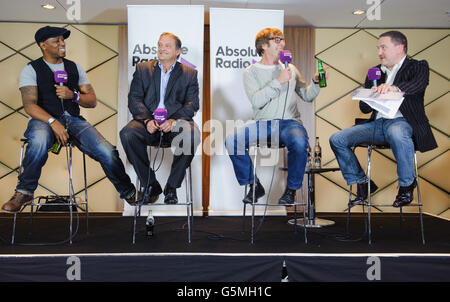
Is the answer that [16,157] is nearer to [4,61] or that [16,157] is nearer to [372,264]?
[4,61]

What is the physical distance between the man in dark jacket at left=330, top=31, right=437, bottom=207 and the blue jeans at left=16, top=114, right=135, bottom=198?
53.4 inches

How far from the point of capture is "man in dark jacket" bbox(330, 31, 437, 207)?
2.39 meters

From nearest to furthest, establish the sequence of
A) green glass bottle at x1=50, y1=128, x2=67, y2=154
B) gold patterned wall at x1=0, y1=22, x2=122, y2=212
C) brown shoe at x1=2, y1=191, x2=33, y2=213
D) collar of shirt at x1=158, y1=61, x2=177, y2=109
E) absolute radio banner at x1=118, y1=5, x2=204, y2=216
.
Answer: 1. brown shoe at x1=2, y1=191, x2=33, y2=213
2. green glass bottle at x1=50, y1=128, x2=67, y2=154
3. collar of shirt at x1=158, y1=61, x2=177, y2=109
4. absolute radio banner at x1=118, y1=5, x2=204, y2=216
5. gold patterned wall at x1=0, y1=22, x2=122, y2=212

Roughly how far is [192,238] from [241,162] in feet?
1.92

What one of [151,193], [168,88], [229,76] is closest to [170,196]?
[151,193]

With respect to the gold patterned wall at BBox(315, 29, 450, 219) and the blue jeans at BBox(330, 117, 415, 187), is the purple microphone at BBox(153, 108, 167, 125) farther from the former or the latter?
the gold patterned wall at BBox(315, 29, 450, 219)

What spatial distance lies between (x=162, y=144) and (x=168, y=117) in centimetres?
21

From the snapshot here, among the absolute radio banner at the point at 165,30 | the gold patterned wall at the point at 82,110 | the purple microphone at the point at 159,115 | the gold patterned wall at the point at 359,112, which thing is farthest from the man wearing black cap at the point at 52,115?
the gold patterned wall at the point at 359,112

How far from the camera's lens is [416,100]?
8.20 feet

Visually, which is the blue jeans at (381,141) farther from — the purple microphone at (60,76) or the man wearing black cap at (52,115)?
the purple microphone at (60,76)

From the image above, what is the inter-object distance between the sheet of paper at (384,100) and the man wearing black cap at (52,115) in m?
1.53

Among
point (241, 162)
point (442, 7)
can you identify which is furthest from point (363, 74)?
point (241, 162)

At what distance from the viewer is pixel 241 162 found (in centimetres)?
278

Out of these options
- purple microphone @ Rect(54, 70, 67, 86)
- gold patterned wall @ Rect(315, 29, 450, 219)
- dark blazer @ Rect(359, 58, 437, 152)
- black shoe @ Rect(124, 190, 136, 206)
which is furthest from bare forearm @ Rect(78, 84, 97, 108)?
gold patterned wall @ Rect(315, 29, 450, 219)
